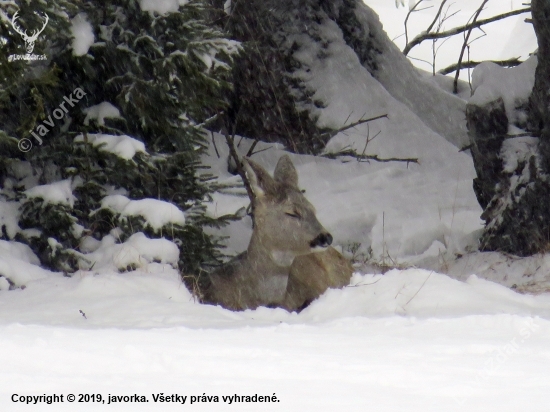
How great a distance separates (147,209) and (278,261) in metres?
1.22

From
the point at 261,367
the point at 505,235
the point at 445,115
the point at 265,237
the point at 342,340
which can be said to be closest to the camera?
the point at 261,367

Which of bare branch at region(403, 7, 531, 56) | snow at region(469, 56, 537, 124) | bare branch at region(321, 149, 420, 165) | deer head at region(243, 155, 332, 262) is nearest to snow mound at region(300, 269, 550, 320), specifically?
deer head at region(243, 155, 332, 262)

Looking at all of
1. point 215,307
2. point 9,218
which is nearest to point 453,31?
point 9,218

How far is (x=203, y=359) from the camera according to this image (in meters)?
3.22

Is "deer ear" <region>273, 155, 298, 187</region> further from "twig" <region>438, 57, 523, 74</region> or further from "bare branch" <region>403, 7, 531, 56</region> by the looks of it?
"twig" <region>438, 57, 523, 74</region>

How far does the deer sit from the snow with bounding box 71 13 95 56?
5.54 ft

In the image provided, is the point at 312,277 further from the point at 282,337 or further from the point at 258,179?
the point at 282,337

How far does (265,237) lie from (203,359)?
352 cm

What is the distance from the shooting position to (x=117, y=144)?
6367mm

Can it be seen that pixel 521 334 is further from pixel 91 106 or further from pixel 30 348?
pixel 91 106

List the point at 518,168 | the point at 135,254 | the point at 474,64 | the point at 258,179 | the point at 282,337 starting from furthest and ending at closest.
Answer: the point at 474,64
the point at 518,168
the point at 258,179
the point at 135,254
the point at 282,337

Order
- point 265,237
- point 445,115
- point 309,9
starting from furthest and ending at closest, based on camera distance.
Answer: point 445,115
point 309,9
point 265,237

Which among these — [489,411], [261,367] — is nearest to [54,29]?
[261,367]

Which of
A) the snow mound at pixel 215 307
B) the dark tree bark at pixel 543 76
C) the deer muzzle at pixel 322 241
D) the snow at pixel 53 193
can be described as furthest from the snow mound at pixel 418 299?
the dark tree bark at pixel 543 76
